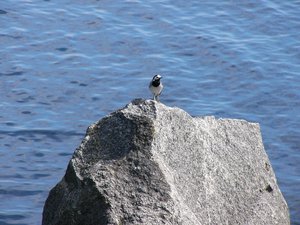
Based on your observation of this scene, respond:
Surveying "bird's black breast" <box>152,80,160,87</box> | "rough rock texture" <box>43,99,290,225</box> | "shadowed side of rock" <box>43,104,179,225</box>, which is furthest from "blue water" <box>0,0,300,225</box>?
"shadowed side of rock" <box>43,104,179,225</box>

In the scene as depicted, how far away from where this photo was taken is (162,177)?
881 centimetres

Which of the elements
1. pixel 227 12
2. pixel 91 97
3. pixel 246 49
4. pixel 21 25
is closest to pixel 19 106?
pixel 91 97

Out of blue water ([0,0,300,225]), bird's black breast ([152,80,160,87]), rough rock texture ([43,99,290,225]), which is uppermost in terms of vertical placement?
rough rock texture ([43,99,290,225])

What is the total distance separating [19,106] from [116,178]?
8.10 m

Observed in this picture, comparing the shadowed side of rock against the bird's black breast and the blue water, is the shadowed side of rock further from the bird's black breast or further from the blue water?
Answer: the bird's black breast

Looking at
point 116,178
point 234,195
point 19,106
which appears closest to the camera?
point 116,178

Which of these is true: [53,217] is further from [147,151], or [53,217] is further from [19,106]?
[19,106]

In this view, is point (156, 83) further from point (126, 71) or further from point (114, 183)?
point (114, 183)

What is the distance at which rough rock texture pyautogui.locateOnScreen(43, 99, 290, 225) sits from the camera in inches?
340

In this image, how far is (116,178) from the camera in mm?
8766

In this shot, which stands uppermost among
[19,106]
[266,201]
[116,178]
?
[116,178]

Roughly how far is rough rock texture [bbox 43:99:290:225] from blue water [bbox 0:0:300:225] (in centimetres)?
337

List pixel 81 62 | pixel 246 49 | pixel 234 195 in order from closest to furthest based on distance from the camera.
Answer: pixel 234 195 → pixel 81 62 → pixel 246 49

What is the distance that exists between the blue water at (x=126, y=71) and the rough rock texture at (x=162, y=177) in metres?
3.37
